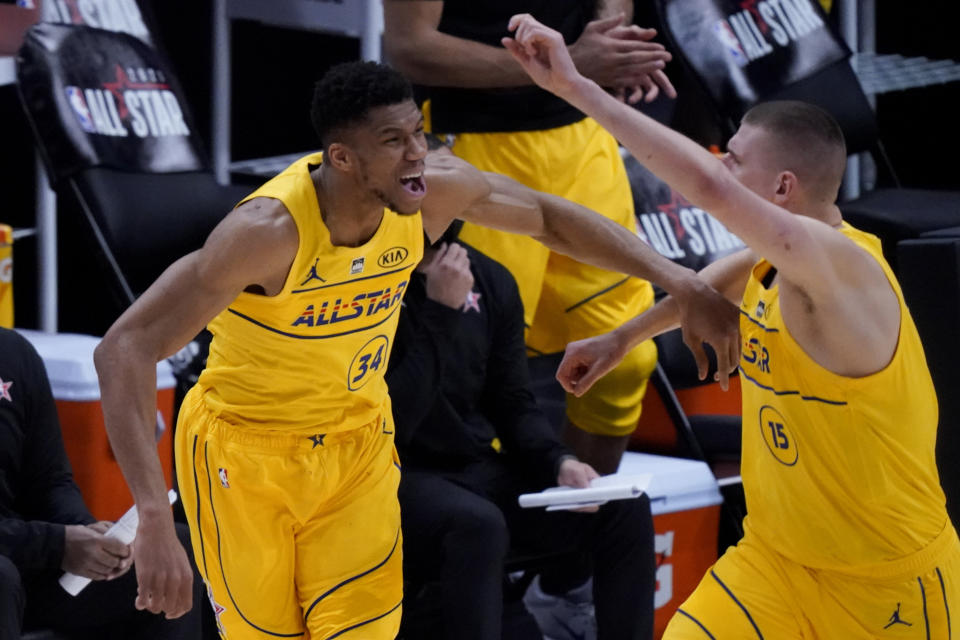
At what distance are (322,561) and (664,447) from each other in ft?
6.31

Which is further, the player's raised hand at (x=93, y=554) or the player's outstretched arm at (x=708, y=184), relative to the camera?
the player's raised hand at (x=93, y=554)

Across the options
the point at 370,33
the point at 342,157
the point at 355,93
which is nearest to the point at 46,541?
the point at 342,157

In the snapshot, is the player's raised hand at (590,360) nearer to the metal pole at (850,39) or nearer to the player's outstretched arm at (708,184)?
the player's outstretched arm at (708,184)

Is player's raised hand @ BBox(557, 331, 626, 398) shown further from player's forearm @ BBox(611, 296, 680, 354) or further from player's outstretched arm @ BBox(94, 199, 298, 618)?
player's outstretched arm @ BBox(94, 199, 298, 618)

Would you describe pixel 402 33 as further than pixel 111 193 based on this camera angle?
No

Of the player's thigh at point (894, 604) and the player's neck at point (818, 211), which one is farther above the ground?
the player's neck at point (818, 211)

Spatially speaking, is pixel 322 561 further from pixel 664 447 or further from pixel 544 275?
pixel 664 447

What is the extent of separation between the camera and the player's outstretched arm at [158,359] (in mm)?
2549

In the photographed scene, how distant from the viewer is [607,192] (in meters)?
4.09

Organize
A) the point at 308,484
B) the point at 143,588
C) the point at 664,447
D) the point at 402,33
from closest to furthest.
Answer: the point at 143,588
the point at 308,484
the point at 402,33
the point at 664,447

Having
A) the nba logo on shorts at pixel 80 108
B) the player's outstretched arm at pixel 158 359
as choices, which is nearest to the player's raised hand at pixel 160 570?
the player's outstretched arm at pixel 158 359

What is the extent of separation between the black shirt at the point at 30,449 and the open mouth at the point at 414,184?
3.68 feet

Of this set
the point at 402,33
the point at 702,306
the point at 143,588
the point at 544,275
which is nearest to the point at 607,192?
the point at 544,275

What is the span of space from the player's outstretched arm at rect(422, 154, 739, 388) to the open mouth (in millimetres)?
180
